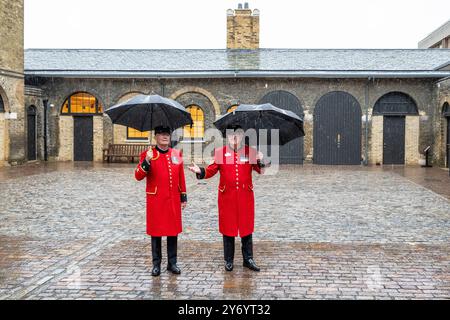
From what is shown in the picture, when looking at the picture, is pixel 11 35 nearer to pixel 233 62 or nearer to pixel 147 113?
pixel 233 62

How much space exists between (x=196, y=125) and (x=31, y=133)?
23.1ft

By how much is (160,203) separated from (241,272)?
121 centimetres

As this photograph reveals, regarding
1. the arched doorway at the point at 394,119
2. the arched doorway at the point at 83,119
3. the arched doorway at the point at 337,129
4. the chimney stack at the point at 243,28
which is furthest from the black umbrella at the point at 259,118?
the chimney stack at the point at 243,28

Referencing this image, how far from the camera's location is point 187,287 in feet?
17.4

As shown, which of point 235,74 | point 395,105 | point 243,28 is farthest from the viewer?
point 243,28

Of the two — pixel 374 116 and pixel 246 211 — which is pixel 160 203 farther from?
pixel 374 116

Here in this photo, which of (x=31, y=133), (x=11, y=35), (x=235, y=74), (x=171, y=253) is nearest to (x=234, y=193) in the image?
(x=171, y=253)

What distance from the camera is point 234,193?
19.3 feet

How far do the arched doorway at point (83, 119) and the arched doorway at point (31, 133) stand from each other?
1.31 metres

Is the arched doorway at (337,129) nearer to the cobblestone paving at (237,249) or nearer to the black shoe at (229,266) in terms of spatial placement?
the cobblestone paving at (237,249)

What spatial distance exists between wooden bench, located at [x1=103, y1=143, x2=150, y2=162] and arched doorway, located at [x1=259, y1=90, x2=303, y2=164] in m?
5.67

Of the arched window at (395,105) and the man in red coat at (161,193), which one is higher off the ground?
the arched window at (395,105)

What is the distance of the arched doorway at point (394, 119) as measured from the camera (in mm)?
21703

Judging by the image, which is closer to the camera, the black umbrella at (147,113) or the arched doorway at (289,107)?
the black umbrella at (147,113)
